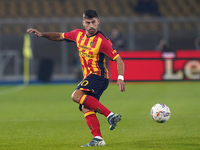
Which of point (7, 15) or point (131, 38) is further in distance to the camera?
point (7, 15)

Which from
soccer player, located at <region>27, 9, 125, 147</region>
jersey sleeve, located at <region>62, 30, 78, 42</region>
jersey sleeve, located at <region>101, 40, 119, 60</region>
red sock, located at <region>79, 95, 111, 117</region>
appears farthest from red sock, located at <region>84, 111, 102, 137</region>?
jersey sleeve, located at <region>62, 30, 78, 42</region>

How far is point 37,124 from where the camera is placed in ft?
25.0

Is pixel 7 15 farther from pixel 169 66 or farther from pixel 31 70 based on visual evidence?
pixel 169 66

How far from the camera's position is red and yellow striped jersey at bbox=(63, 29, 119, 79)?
18.0 ft

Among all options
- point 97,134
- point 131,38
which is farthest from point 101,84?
point 131,38

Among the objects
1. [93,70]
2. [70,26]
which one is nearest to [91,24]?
[93,70]

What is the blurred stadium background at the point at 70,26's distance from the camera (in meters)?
19.7

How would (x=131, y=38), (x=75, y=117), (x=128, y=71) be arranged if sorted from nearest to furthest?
1. (x=75, y=117)
2. (x=128, y=71)
3. (x=131, y=38)

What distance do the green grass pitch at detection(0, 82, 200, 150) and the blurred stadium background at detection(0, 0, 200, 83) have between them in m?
8.07

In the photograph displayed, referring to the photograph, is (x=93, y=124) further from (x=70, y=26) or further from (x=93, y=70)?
(x=70, y=26)

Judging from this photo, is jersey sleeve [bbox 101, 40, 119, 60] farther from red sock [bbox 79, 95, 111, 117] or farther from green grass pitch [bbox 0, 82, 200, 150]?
green grass pitch [bbox 0, 82, 200, 150]

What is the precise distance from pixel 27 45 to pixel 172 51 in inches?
255

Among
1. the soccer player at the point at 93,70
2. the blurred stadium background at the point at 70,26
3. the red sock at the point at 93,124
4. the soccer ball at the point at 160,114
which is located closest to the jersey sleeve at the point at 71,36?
the soccer player at the point at 93,70

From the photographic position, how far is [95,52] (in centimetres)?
553
